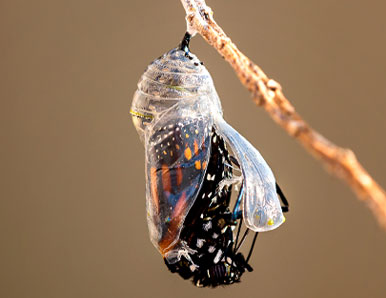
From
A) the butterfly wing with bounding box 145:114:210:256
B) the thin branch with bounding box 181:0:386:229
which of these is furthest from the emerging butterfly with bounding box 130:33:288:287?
the thin branch with bounding box 181:0:386:229

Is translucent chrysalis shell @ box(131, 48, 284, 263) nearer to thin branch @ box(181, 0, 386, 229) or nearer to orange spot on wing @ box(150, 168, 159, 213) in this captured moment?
orange spot on wing @ box(150, 168, 159, 213)

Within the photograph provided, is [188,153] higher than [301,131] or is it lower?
higher

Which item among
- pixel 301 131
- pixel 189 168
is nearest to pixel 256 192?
pixel 189 168

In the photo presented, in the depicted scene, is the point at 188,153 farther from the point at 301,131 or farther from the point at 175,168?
the point at 301,131

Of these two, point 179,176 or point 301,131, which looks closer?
point 301,131

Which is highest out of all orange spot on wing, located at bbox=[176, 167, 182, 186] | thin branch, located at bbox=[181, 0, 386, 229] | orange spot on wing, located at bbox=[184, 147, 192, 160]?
orange spot on wing, located at bbox=[184, 147, 192, 160]

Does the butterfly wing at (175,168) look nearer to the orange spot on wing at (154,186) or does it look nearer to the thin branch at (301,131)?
the orange spot on wing at (154,186)

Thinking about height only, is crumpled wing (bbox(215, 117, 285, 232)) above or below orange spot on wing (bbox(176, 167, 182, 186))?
below
